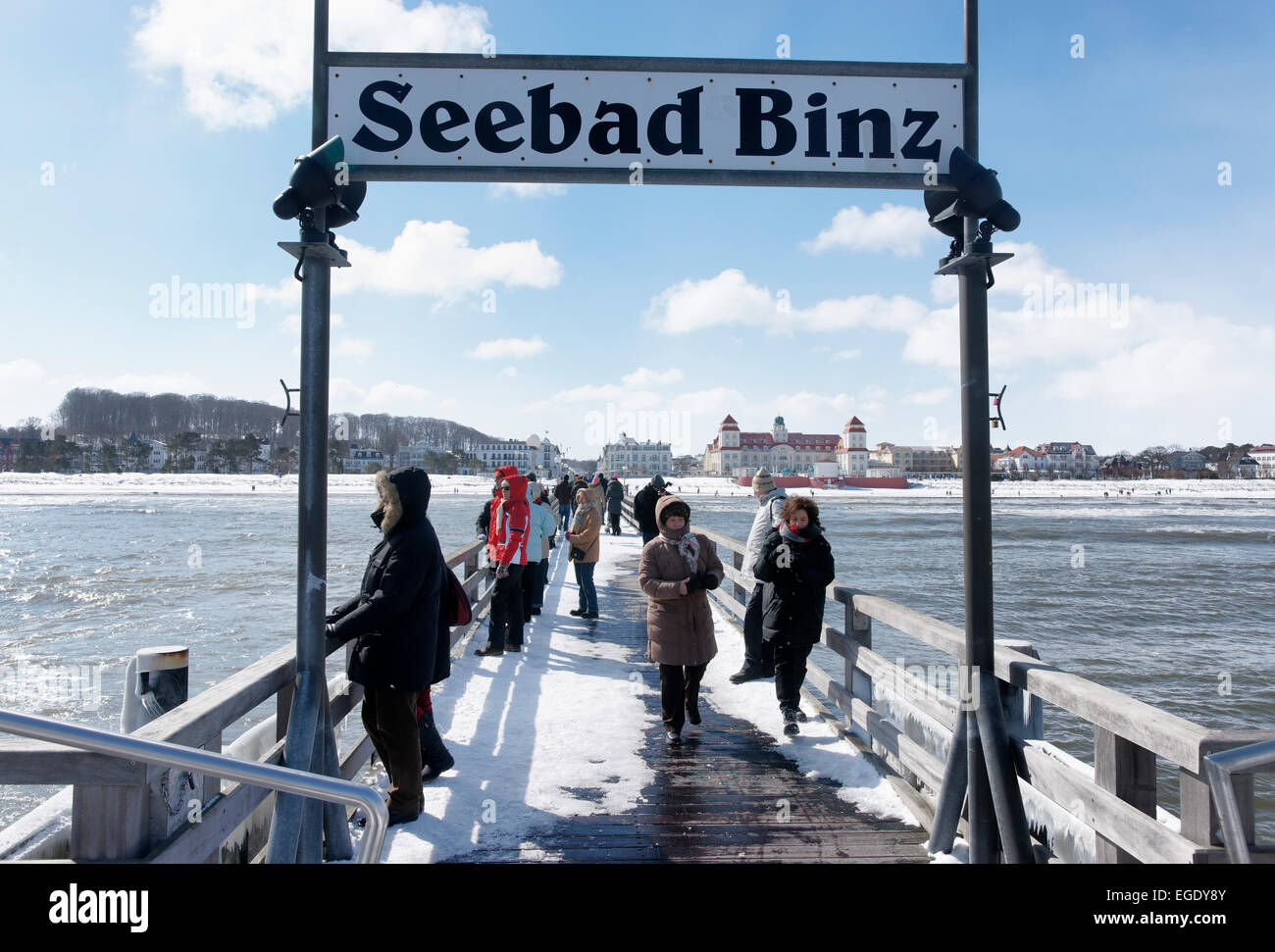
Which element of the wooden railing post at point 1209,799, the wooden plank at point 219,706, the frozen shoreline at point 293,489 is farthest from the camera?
the frozen shoreline at point 293,489

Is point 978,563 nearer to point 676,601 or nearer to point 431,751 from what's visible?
point 676,601

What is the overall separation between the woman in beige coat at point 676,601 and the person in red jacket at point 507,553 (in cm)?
256

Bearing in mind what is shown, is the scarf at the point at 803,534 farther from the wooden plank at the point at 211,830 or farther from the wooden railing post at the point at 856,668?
the wooden plank at the point at 211,830

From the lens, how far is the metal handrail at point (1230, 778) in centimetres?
181

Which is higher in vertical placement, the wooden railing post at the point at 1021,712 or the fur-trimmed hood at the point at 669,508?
the fur-trimmed hood at the point at 669,508

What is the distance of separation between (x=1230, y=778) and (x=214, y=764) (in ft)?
8.13

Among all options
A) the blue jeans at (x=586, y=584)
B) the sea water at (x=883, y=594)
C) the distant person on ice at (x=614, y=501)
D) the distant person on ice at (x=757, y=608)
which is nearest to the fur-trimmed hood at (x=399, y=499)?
the distant person on ice at (x=757, y=608)

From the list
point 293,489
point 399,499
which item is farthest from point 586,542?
point 293,489

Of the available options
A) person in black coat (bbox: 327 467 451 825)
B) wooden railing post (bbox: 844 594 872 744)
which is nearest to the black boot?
person in black coat (bbox: 327 467 451 825)

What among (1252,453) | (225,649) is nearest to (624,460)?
(1252,453)

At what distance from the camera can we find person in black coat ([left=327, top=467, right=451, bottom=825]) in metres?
3.34

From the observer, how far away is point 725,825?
375cm

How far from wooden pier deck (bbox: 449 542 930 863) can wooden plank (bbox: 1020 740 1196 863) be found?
75 centimetres

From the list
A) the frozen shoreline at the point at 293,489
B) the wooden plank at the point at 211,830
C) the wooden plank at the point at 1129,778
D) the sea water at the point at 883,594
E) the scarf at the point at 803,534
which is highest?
the scarf at the point at 803,534
